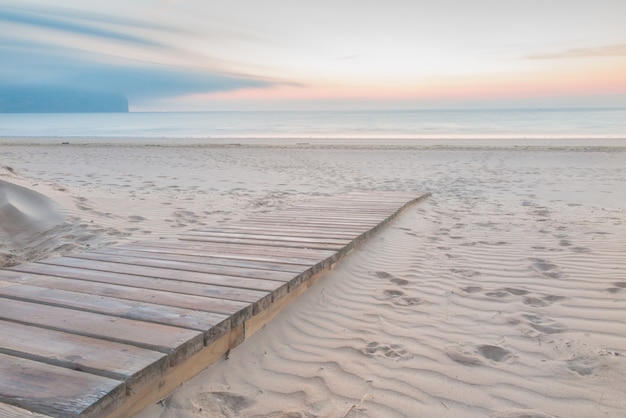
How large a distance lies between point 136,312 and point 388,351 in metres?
1.31

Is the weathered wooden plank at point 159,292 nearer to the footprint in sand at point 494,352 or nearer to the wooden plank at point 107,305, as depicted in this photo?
the wooden plank at point 107,305

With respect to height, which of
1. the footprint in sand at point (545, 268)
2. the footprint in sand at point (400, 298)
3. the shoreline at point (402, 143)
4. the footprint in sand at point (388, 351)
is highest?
the shoreline at point (402, 143)

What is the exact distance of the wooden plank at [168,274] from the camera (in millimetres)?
2771

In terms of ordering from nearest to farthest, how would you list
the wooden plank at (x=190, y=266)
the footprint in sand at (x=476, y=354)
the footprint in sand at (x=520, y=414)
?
the footprint in sand at (x=520, y=414), the footprint in sand at (x=476, y=354), the wooden plank at (x=190, y=266)

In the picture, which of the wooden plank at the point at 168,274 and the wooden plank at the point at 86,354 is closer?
the wooden plank at the point at 86,354

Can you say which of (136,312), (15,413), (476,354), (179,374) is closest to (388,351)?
(476,354)

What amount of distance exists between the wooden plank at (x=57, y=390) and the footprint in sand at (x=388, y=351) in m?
1.28

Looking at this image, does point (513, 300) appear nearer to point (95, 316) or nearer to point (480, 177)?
point (95, 316)

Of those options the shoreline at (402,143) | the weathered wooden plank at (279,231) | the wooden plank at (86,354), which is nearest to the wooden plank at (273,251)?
the weathered wooden plank at (279,231)

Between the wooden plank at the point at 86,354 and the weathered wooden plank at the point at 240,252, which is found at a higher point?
the weathered wooden plank at the point at 240,252

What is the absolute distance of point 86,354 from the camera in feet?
5.98

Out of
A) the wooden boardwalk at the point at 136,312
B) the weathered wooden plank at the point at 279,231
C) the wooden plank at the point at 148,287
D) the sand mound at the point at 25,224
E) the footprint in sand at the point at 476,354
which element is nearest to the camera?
the wooden boardwalk at the point at 136,312

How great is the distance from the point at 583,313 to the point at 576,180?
787cm

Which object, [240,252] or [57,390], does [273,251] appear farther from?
[57,390]
